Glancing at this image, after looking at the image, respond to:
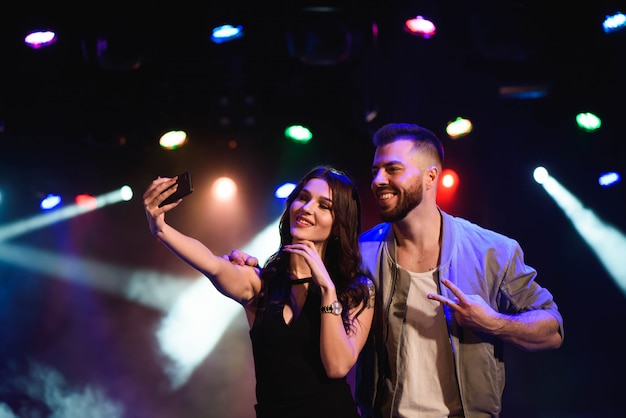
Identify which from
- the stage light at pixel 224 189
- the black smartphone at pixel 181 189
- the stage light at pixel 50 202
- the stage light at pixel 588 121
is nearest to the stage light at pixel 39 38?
the stage light at pixel 50 202

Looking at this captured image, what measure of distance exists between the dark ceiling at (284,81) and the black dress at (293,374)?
10.5ft

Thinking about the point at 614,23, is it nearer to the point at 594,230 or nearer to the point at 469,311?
the point at 594,230

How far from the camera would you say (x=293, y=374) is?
2.51m

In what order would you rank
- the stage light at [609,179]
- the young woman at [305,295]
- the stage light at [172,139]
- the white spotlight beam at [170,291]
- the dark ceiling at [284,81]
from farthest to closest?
the white spotlight beam at [170,291] < the stage light at [172,139] < the stage light at [609,179] < the dark ceiling at [284,81] < the young woman at [305,295]

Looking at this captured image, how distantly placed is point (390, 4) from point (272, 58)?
1.21m

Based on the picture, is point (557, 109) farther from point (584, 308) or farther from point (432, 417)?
point (432, 417)

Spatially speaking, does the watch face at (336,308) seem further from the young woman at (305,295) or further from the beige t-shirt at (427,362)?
the beige t-shirt at (427,362)

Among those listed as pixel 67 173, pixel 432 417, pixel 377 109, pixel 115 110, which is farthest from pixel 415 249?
pixel 67 173

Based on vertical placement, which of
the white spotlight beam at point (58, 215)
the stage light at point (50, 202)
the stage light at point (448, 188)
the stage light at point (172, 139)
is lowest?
the white spotlight beam at point (58, 215)

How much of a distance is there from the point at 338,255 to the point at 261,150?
13.0 ft

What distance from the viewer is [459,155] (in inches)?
252

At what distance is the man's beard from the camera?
2.95 m

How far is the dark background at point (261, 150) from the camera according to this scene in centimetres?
545

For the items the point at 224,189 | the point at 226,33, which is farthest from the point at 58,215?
the point at 226,33
